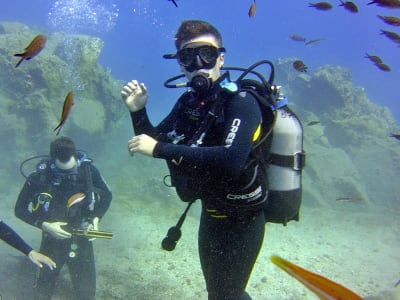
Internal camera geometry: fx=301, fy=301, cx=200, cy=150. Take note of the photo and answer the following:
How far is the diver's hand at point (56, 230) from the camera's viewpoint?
14.9ft

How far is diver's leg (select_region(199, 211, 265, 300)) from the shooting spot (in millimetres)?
2889

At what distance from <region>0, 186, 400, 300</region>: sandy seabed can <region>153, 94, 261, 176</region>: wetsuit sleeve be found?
331cm

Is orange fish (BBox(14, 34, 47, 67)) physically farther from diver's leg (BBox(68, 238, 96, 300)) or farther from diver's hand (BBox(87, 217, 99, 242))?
diver's leg (BBox(68, 238, 96, 300))

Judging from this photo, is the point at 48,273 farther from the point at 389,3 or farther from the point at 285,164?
the point at 389,3

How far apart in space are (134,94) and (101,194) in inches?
118

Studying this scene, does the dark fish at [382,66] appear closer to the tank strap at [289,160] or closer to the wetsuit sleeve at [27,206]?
the tank strap at [289,160]

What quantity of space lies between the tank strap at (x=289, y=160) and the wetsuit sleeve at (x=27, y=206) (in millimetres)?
3987

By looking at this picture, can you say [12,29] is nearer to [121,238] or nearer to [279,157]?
[121,238]

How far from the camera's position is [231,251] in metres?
2.89

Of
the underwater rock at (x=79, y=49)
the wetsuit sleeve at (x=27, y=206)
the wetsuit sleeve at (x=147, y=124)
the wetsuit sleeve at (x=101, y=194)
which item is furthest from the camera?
the underwater rock at (x=79, y=49)

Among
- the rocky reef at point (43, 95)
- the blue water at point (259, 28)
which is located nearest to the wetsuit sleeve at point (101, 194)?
the rocky reef at point (43, 95)

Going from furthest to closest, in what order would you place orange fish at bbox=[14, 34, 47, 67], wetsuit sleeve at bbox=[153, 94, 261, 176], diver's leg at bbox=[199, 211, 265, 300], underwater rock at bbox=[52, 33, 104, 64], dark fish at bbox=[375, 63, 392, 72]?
underwater rock at bbox=[52, 33, 104, 64] → dark fish at bbox=[375, 63, 392, 72] → diver's leg at bbox=[199, 211, 265, 300] → orange fish at bbox=[14, 34, 47, 67] → wetsuit sleeve at bbox=[153, 94, 261, 176]

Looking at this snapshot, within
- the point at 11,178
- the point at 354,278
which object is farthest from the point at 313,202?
the point at 11,178

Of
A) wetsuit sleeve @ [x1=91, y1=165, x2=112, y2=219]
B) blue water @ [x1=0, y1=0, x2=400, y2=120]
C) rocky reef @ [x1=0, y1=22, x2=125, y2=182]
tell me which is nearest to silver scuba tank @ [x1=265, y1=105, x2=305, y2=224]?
wetsuit sleeve @ [x1=91, y1=165, x2=112, y2=219]
